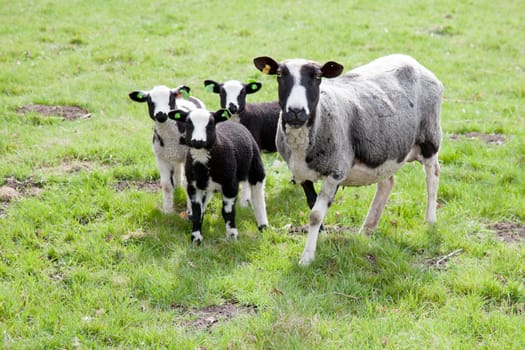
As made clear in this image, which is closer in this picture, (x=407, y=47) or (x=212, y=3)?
(x=407, y=47)

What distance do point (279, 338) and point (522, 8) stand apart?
61.6 ft

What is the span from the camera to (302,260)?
249 inches

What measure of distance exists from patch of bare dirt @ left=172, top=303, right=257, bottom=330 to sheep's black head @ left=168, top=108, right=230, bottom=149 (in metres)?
1.73

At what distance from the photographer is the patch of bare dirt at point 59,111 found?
11219 millimetres

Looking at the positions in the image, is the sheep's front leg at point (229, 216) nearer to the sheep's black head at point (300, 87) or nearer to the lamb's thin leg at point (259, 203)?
the lamb's thin leg at point (259, 203)

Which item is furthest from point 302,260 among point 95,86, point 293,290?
point 95,86

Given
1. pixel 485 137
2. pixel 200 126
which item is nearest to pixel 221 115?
pixel 200 126

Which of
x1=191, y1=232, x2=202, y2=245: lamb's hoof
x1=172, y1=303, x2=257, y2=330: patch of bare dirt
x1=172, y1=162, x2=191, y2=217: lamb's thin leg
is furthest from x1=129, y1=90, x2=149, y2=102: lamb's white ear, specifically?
x1=172, y1=303, x2=257, y2=330: patch of bare dirt

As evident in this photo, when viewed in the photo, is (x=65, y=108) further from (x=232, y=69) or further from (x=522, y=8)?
(x=522, y=8)

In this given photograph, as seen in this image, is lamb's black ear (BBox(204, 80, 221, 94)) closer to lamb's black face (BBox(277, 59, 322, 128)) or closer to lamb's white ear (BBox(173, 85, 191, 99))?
lamb's white ear (BBox(173, 85, 191, 99))

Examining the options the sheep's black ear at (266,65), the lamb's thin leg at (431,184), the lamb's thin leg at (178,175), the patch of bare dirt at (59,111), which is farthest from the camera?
the patch of bare dirt at (59,111)

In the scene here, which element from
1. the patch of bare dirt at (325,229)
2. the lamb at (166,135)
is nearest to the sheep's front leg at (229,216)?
the patch of bare dirt at (325,229)

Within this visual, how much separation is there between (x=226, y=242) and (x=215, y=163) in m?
0.88

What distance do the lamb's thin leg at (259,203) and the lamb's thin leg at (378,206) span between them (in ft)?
3.74
